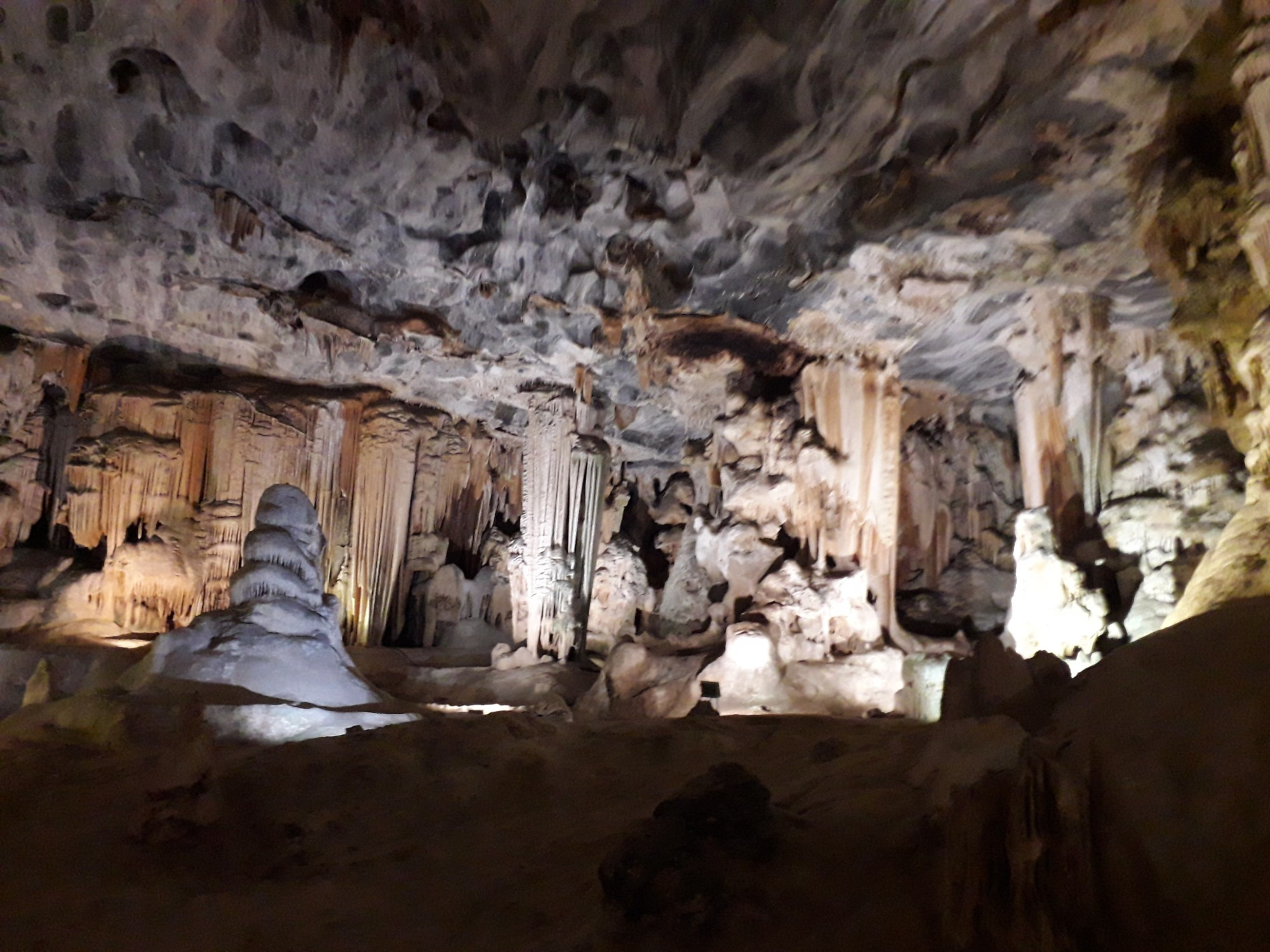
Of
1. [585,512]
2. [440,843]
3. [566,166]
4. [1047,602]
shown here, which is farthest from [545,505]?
[440,843]

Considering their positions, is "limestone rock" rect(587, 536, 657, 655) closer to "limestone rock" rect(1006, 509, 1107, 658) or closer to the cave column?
the cave column

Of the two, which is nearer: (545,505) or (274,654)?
(274,654)

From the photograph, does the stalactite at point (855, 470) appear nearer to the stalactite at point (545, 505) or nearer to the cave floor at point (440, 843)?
the stalactite at point (545, 505)

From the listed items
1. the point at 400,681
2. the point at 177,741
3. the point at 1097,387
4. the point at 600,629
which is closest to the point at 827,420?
the point at 1097,387

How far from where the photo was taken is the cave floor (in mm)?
3508

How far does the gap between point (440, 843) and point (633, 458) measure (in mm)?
13875

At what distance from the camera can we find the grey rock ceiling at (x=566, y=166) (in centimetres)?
722

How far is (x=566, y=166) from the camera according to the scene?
912 cm

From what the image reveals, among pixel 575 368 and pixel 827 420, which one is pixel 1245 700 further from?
pixel 575 368

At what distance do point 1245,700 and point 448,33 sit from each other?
7491mm

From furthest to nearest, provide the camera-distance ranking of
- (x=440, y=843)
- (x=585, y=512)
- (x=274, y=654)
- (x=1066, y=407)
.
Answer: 1. (x=585, y=512)
2. (x=1066, y=407)
3. (x=274, y=654)
4. (x=440, y=843)

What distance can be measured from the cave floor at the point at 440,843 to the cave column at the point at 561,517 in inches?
284

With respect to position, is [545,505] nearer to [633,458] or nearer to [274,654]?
[633,458]

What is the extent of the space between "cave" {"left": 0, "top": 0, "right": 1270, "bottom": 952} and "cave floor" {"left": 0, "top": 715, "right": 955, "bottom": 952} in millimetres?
36
